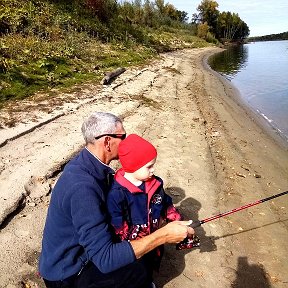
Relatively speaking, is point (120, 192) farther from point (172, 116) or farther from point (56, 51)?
point (56, 51)

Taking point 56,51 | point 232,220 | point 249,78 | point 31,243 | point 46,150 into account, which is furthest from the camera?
point 249,78

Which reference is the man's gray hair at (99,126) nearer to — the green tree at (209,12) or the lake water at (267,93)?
the lake water at (267,93)

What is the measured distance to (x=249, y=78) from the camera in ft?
96.0

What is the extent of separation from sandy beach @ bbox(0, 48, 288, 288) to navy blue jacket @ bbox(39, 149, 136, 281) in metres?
1.39

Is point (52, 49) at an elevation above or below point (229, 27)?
above

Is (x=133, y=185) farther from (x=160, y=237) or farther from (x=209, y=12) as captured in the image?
(x=209, y=12)

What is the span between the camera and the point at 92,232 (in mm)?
2809

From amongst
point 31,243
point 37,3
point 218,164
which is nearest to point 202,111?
point 218,164

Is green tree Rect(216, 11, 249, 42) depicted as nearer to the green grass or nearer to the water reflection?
the water reflection

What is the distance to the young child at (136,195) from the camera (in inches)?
126

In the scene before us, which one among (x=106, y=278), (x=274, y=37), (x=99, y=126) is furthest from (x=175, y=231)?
(x=274, y=37)

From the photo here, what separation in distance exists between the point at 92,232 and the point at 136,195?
0.74 m

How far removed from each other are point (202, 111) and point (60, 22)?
13789mm

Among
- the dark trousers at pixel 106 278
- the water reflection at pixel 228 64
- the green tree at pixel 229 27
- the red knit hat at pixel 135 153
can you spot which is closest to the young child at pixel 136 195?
the red knit hat at pixel 135 153
